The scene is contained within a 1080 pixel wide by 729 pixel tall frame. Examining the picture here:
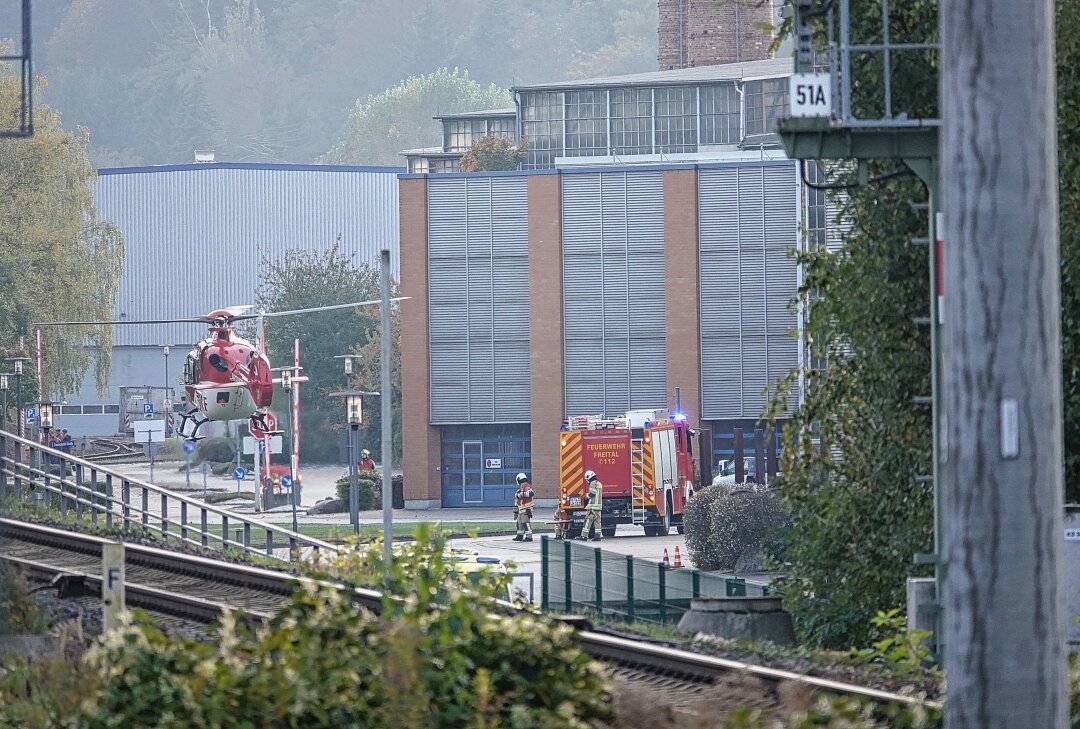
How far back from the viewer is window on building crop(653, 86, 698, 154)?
75812mm

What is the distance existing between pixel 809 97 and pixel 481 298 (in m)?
54.3

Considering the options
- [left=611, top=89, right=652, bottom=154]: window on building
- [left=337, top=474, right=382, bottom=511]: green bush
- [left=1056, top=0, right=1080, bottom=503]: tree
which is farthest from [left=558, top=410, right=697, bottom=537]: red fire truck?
[left=1056, top=0, right=1080, bottom=503]: tree

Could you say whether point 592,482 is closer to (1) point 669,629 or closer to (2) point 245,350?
(2) point 245,350

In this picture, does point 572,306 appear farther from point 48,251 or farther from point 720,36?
point 720,36

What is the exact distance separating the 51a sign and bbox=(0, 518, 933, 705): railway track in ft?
13.0

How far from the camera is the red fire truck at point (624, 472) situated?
4922 centimetres

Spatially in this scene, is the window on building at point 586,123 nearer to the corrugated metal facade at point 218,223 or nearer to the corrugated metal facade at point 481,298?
the corrugated metal facade at point 481,298

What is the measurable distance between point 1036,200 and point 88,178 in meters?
70.8

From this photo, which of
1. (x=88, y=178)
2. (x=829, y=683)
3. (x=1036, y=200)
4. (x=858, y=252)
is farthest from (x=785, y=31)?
(x=88, y=178)

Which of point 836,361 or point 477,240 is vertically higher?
point 477,240

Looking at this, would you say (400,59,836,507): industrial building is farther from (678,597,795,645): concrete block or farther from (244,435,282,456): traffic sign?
(678,597,795,645): concrete block

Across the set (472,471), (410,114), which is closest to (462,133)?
(472,471)

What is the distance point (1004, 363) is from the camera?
543 centimetres

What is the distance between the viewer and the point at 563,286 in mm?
66438
